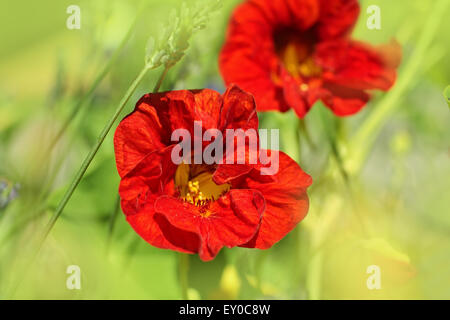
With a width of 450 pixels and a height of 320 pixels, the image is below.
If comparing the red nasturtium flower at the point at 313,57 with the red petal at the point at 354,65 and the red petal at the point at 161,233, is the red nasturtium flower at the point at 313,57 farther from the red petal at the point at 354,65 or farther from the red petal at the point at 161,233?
the red petal at the point at 161,233

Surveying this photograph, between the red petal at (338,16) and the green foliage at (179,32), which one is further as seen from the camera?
the red petal at (338,16)

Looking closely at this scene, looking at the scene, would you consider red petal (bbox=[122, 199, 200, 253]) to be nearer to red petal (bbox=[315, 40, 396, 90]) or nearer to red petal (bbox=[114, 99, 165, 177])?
red petal (bbox=[114, 99, 165, 177])

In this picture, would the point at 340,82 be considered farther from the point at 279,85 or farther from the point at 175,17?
the point at 175,17

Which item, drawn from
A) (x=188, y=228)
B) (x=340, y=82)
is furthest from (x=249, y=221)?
(x=340, y=82)

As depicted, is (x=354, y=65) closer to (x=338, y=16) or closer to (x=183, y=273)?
(x=338, y=16)

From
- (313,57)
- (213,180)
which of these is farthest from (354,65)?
(213,180)

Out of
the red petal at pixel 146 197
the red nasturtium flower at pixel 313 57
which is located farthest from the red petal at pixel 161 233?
the red nasturtium flower at pixel 313 57

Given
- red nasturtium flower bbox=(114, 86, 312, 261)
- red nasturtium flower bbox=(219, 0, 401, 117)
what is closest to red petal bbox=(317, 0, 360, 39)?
red nasturtium flower bbox=(219, 0, 401, 117)
